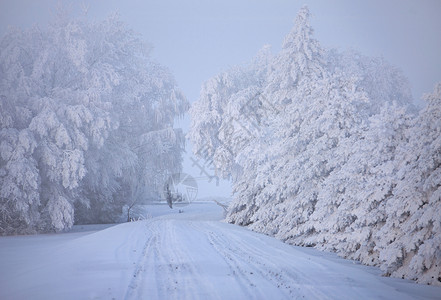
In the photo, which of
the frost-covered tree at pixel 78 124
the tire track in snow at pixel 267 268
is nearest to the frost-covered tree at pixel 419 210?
the tire track in snow at pixel 267 268

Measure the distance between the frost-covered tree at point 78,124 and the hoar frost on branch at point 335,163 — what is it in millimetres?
4285

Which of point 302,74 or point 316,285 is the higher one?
point 302,74

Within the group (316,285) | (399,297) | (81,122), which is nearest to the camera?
(399,297)

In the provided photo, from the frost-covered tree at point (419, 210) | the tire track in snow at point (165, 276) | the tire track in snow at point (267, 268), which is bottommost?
the tire track in snow at point (267, 268)

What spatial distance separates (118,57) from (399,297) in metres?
22.6

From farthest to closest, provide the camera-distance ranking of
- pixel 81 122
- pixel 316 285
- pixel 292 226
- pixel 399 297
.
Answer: pixel 81 122
pixel 292 226
pixel 316 285
pixel 399 297

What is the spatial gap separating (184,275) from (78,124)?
470 inches

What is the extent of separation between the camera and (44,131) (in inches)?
591

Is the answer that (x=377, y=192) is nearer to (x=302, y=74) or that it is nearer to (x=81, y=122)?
(x=302, y=74)

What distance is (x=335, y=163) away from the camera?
1163cm

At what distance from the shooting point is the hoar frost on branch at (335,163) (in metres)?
7.40

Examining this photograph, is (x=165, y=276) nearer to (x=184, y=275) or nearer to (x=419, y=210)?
(x=184, y=275)

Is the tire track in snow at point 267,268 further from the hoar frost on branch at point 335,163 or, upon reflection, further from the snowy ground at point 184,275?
the hoar frost on branch at point 335,163

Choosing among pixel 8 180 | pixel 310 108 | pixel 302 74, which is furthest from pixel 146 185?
pixel 310 108
